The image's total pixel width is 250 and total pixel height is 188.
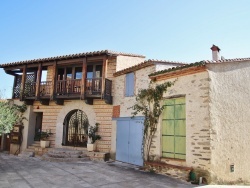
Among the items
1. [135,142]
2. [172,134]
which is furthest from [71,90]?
[172,134]

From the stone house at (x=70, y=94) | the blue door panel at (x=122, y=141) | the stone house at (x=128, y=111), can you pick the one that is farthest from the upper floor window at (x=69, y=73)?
the blue door panel at (x=122, y=141)

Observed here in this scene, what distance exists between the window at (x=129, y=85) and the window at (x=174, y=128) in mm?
2701

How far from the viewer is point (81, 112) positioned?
570 inches

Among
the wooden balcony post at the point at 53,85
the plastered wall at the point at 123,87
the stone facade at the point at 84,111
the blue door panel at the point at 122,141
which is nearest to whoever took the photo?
the plastered wall at the point at 123,87

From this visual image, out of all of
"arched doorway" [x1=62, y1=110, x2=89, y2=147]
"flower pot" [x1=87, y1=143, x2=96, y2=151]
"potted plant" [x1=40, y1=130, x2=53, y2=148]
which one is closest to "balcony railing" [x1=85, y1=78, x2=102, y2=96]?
"arched doorway" [x1=62, y1=110, x2=89, y2=147]

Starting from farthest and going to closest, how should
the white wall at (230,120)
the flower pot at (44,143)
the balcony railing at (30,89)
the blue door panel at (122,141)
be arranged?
1. the balcony railing at (30,89)
2. the flower pot at (44,143)
3. the blue door panel at (122,141)
4. the white wall at (230,120)

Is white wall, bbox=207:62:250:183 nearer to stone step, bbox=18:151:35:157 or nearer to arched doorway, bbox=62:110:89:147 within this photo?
arched doorway, bbox=62:110:89:147

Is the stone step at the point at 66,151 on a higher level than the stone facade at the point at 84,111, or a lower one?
lower

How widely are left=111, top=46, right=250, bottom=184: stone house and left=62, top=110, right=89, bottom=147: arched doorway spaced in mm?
5358

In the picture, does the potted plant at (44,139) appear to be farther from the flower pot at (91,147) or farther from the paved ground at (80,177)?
the paved ground at (80,177)

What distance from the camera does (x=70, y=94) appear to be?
13594 mm

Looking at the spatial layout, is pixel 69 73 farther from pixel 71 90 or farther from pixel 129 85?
pixel 129 85

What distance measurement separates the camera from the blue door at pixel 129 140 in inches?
440

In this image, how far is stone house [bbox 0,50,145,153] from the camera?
43.1 ft
